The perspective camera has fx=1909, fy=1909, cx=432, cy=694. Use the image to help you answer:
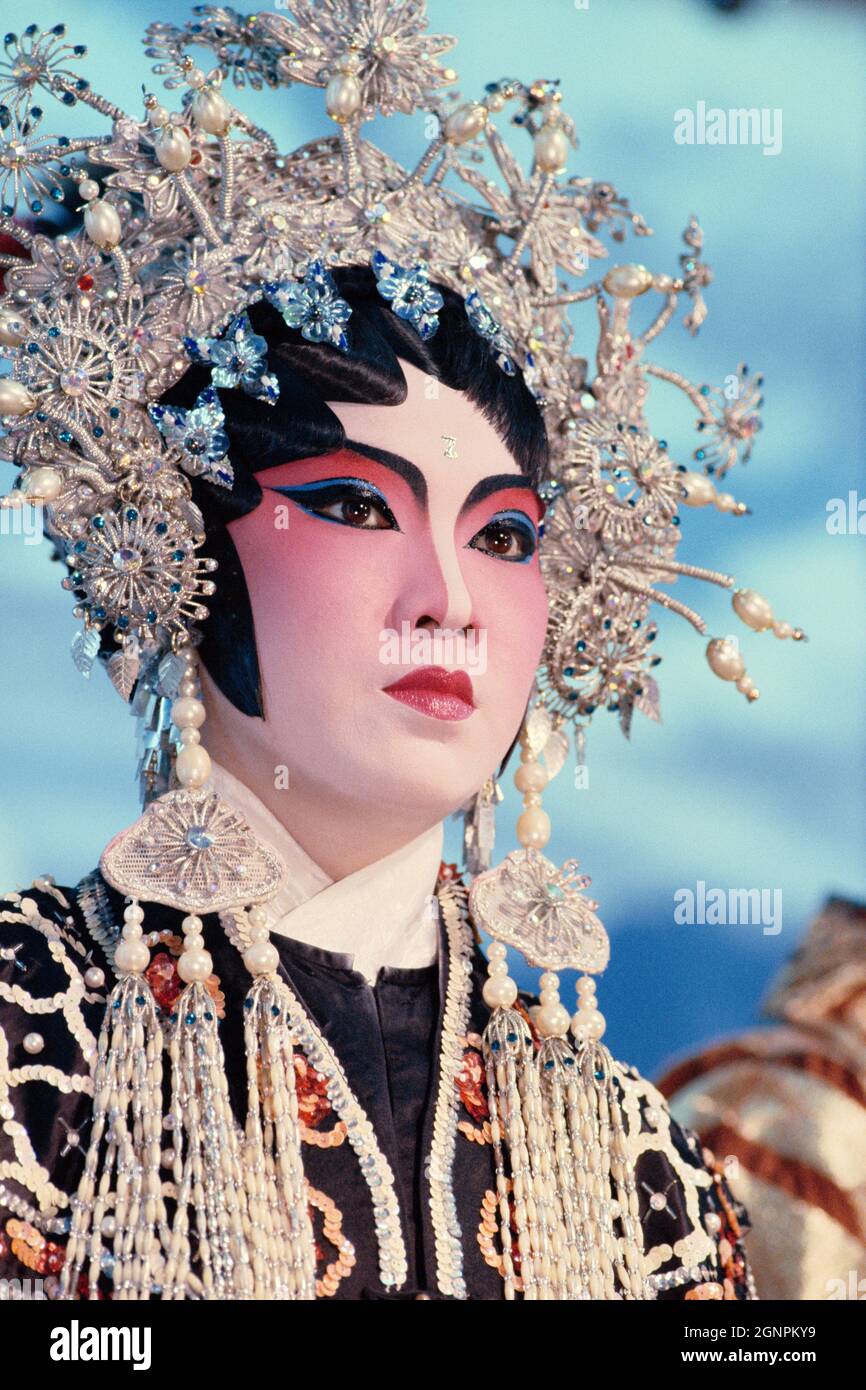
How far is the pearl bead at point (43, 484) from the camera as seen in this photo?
95.0 inches

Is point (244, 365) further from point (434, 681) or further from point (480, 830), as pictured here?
point (480, 830)

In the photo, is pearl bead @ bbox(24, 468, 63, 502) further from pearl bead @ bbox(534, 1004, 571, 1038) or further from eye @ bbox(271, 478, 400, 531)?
pearl bead @ bbox(534, 1004, 571, 1038)

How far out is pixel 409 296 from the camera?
2529 millimetres

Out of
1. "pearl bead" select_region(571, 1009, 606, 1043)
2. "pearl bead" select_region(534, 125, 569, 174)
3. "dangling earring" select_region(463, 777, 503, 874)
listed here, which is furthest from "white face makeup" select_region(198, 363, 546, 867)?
"pearl bead" select_region(534, 125, 569, 174)

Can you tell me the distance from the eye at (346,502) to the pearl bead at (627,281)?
2.03 feet

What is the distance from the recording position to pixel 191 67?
2533 millimetres

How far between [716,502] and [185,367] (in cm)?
86

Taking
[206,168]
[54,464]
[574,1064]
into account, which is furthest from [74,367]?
[574,1064]

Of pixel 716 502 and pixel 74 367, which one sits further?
pixel 716 502

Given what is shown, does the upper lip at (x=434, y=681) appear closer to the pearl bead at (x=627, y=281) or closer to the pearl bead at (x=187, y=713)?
the pearl bead at (x=187, y=713)

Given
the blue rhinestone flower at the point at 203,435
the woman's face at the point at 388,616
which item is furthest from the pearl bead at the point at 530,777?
the blue rhinestone flower at the point at 203,435

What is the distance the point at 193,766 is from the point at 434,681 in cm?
32
